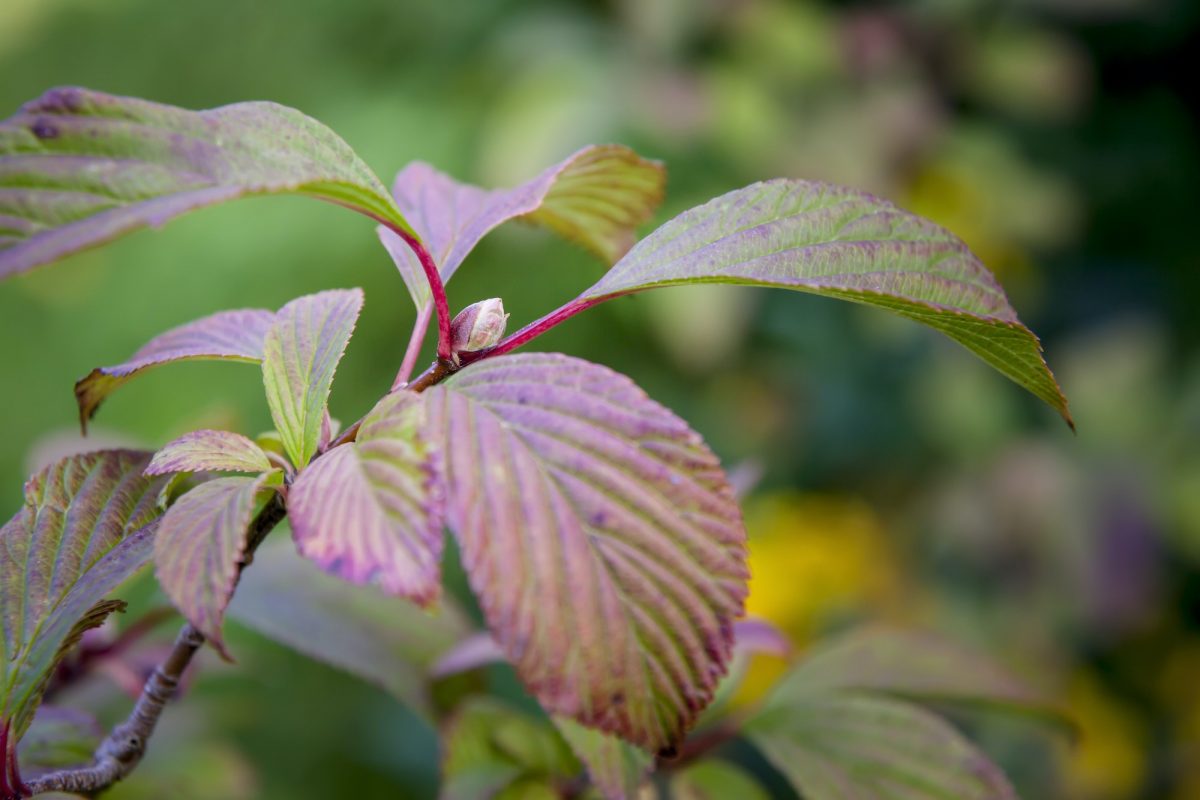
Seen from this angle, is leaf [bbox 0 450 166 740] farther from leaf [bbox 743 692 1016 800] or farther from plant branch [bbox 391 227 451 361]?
leaf [bbox 743 692 1016 800]

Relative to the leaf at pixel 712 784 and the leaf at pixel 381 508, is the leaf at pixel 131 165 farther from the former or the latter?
the leaf at pixel 712 784

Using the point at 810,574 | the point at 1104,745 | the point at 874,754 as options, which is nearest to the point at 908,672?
the point at 874,754

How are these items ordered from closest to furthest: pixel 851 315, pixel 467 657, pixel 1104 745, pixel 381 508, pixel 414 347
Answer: pixel 381 508, pixel 414 347, pixel 467 657, pixel 1104 745, pixel 851 315

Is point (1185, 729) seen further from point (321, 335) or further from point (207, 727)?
point (321, 335)

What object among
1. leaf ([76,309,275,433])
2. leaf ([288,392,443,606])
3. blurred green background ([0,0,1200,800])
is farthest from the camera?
blurred green background ([0,0,1200,800])

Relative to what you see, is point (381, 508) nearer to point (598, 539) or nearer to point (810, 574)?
point (598, 539)

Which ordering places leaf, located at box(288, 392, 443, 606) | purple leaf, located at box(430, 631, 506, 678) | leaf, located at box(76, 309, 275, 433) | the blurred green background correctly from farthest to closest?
the blurred green background → purple leaf, located at box(430, 631, 506, 678) → leaf, located at box(76, 309, 275, 433) → leaf, located at box(288, 392, 443, 606)

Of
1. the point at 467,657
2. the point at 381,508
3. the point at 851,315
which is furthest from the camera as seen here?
the point at 851,315

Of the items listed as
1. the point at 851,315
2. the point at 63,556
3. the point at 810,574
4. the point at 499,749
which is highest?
the point at 63,556

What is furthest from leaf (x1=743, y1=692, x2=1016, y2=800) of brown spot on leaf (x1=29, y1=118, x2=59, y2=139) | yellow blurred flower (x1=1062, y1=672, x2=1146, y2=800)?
yellow blurred flower (x1=1062, y1=672, x2=1146, y2=800)
